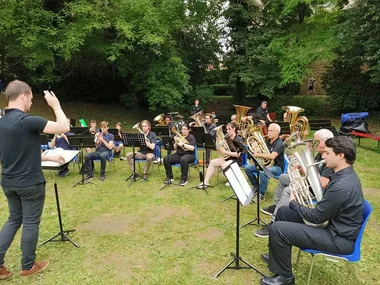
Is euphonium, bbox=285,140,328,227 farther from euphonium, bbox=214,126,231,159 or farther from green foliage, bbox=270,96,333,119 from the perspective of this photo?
green foliage, bbox=270,96,333,119

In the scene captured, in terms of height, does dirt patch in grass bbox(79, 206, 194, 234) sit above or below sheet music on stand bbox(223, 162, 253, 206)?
below

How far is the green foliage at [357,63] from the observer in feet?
39.6

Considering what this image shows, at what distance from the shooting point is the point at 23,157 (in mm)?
3320

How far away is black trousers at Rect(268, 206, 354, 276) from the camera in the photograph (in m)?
3.05

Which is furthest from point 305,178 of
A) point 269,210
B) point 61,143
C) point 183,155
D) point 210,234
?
point 61,143

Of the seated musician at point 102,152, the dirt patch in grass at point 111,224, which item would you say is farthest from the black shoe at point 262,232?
the seated musician at point 102,152

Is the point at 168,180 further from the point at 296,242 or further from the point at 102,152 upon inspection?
the point at 296,242

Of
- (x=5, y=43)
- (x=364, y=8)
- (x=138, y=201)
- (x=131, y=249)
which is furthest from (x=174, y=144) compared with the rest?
(x=5, y=43)

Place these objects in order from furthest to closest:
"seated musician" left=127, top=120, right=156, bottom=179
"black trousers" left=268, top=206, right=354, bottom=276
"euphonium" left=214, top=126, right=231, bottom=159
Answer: "seated musician" left=127, top=120, right=156, bottom=179 → "euphonium" left=214, top=126, right=231, bottom=159 → "black trousers" left=268, top=206, right=354, bottom=276

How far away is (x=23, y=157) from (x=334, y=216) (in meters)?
3.37

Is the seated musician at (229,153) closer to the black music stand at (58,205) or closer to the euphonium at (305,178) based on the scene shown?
the euphonium at (305,178)

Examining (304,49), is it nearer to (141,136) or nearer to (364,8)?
(364,8)

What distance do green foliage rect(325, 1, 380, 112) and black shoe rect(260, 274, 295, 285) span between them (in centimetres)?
1122

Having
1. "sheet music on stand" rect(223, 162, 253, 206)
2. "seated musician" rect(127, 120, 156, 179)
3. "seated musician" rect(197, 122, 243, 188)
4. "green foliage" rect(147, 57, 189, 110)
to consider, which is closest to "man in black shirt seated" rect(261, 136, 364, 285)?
"sheet music on stand" rect(223, 162, 253, 206)
